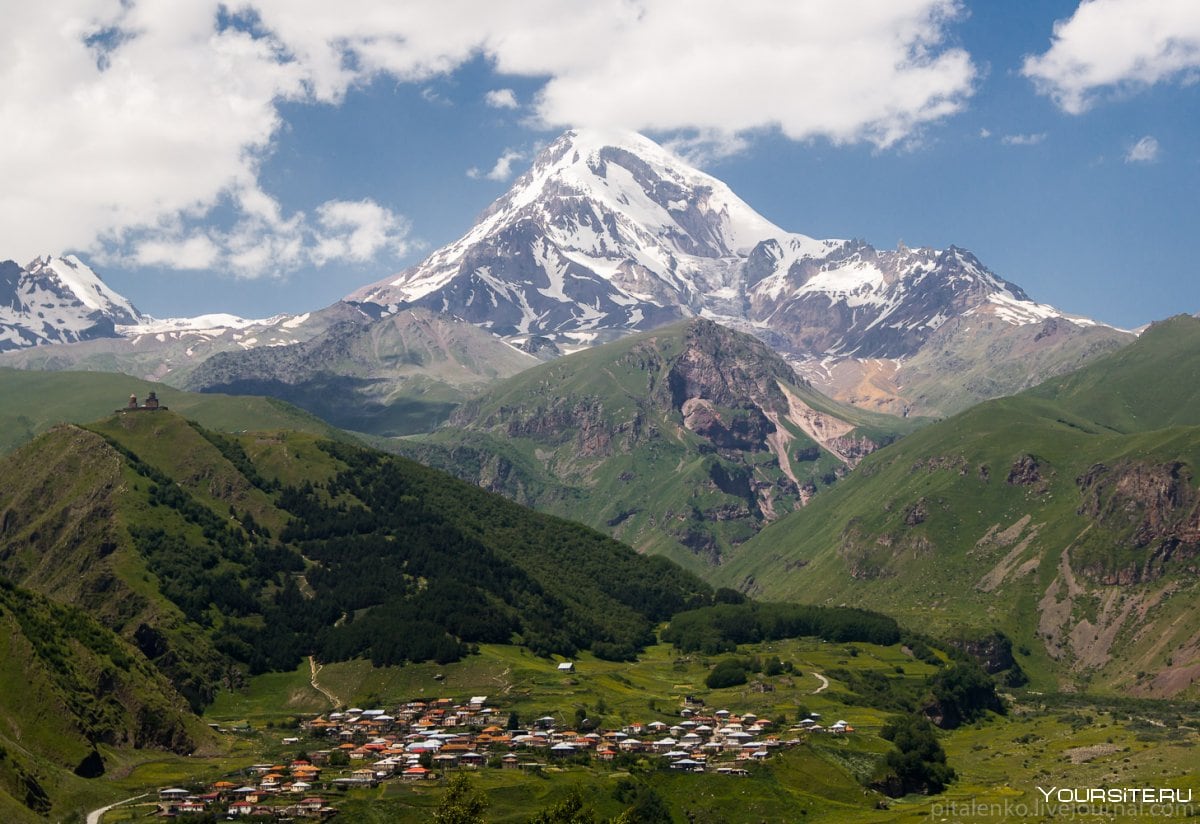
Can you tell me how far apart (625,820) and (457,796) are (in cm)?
2237

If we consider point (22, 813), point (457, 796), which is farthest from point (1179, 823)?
point (22, 813)

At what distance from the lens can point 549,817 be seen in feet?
600

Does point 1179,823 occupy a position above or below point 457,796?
below

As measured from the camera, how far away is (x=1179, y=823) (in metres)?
200

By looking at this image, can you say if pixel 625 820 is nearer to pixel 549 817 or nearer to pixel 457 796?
pixel 549 817

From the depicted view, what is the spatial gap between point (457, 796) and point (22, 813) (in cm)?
6560

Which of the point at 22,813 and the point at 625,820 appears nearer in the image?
the point at 625,820

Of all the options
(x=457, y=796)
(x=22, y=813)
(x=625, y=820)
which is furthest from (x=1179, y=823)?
(x=22, y=813)

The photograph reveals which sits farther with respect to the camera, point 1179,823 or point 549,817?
point 1179,823

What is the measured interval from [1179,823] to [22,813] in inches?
6215

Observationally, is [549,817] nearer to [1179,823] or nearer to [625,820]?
[625,820]

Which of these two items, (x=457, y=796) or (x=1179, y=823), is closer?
(x=457, y=796)

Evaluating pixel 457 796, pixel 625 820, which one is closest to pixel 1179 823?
pixel 625 820

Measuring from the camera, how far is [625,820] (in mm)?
182375
